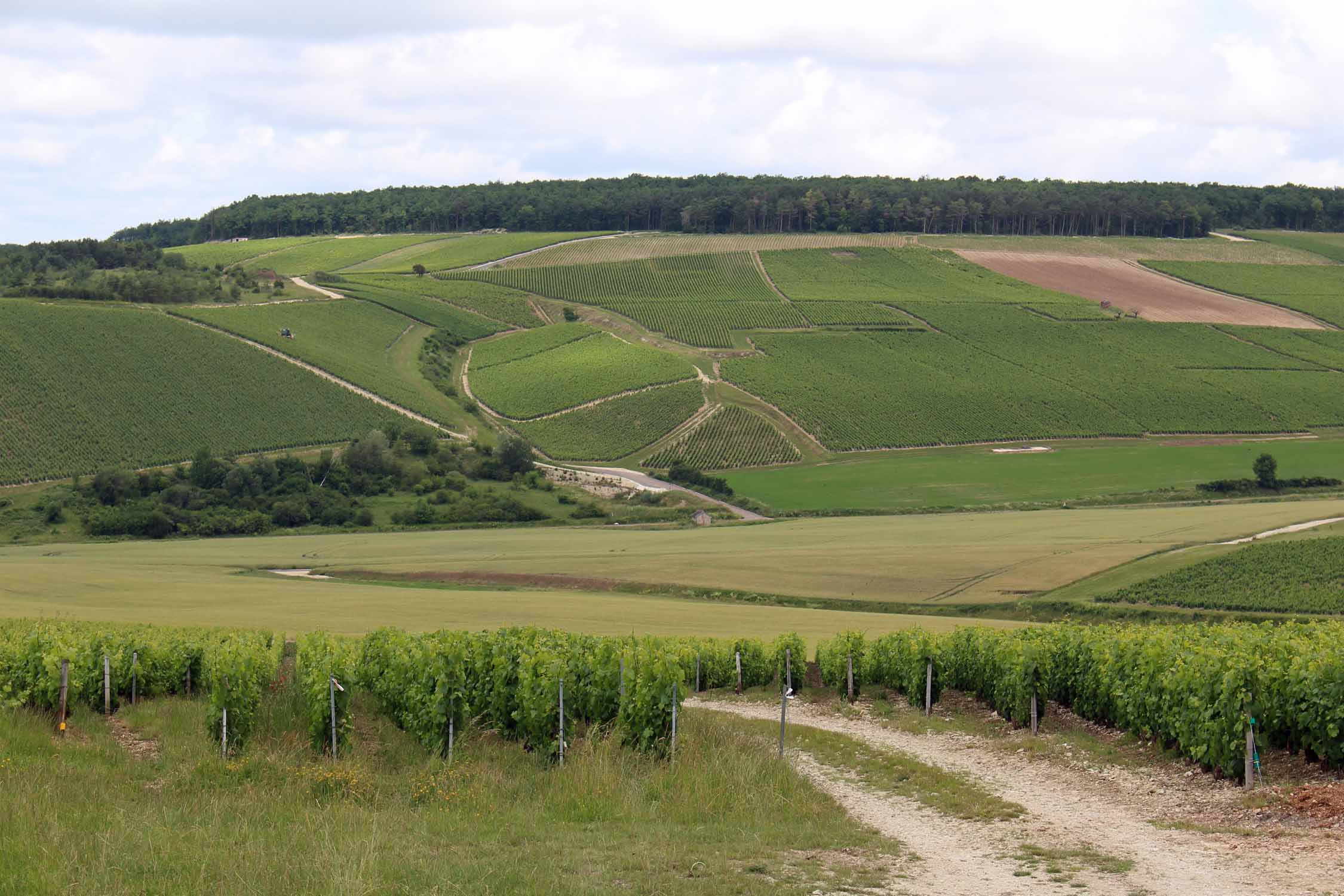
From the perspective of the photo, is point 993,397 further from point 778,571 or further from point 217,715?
point 217,715

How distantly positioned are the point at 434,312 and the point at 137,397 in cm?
5708

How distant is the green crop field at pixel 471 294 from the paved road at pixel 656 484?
5801 centimetres

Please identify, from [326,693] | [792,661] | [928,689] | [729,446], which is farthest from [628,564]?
[729,446]

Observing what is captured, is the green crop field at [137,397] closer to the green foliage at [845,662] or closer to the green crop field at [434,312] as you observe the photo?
the green crop field at [434,312]

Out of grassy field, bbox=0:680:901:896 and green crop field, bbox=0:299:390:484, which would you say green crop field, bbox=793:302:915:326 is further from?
grassy field, bbox=0:680:901:896

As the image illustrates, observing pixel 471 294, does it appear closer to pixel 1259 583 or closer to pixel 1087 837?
pixel 1259 583

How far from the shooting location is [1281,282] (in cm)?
18100

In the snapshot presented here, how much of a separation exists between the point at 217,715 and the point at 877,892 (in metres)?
13.2

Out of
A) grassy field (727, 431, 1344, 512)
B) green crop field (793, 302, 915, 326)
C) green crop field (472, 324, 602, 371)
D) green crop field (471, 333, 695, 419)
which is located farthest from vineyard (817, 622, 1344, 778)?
green crop field (793, 302, 915, 326)

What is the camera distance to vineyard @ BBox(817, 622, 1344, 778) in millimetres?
19156

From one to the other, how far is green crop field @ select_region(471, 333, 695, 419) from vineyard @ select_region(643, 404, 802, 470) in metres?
13.7

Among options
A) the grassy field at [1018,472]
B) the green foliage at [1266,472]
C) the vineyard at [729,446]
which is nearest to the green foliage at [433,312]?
the vineyard at [729,446]

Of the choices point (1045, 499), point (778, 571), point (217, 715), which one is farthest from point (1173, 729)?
point (1045, 499)

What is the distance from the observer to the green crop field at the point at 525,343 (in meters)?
150
